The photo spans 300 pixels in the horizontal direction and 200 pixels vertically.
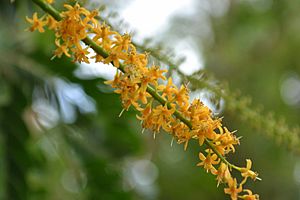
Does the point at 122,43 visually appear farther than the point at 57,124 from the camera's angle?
No

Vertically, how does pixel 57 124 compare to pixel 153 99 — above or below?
above

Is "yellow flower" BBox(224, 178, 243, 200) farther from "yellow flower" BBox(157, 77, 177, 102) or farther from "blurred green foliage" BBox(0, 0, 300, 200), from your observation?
"blurred green foliage" BBox(0, 0, 300, 200)

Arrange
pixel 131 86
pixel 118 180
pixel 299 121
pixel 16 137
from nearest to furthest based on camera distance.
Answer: pixel 131 86 → pixel 16 137 → pixel 118 180 → pixel 299 121

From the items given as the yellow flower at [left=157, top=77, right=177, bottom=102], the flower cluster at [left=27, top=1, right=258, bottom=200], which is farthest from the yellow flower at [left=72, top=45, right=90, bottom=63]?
the yellow flower at [left=157, top=77, right=177, bottom=102]

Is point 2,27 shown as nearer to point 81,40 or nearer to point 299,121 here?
point 81,40

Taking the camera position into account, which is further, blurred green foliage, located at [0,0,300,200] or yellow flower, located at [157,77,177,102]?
blurred green foliage, located at [0,0,300,200]

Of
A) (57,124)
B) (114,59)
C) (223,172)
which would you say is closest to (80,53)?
(114,59)

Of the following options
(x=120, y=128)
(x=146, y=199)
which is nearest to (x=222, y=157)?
(x=120, y=128)

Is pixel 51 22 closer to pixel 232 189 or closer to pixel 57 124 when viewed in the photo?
pixel 232 189
